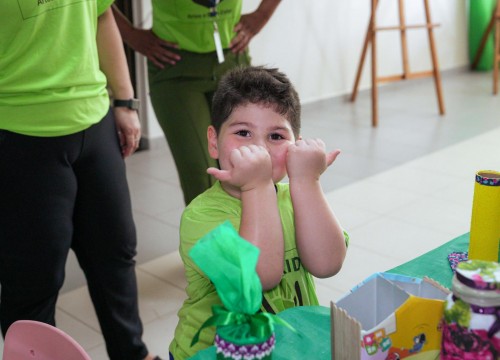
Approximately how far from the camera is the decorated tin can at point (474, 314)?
78 centimetres

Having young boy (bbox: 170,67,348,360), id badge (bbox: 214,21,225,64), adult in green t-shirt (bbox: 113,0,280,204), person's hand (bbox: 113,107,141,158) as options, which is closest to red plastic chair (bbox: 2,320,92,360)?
young boy (bbox: 170,67,348,360)

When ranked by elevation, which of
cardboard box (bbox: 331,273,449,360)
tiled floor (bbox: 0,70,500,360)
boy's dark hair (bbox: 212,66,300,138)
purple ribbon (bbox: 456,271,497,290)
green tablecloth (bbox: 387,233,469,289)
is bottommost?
tiled floor (bbox: 0,70,500,360)

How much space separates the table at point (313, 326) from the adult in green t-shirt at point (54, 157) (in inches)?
26.7

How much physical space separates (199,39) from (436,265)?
1331 millimetres

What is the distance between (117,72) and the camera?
1803mm

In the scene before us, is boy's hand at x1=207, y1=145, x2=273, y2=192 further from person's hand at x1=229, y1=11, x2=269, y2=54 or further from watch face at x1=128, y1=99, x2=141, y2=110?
person's hand at x1=229, y1=11, x2=269, y2=54

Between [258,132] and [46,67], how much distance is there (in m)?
0.54

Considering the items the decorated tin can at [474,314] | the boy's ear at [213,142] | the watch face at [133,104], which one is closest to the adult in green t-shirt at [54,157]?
the watch face at [133,104]

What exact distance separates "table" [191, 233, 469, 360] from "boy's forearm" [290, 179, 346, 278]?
0.29ft

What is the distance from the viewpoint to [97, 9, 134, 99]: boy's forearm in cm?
174

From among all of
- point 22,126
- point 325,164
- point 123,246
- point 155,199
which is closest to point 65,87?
point 22,126

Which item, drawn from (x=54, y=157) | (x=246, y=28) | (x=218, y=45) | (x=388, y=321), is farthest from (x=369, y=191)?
(x=388, y=321)

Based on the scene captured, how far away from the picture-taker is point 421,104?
18.1 ft

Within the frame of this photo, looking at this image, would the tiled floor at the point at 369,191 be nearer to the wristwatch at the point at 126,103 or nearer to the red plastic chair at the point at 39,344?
the wristwatch at the point at 126,103
